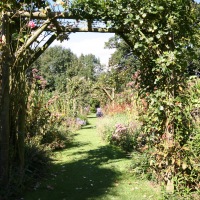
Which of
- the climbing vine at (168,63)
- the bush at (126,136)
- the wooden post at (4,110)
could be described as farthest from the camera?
the bush at (126,136)

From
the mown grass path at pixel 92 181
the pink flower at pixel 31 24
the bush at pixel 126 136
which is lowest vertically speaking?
the mown grass path at pixel 92 181

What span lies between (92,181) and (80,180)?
22 centimetres

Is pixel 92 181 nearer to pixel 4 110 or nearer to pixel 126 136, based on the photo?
pixel 4 110

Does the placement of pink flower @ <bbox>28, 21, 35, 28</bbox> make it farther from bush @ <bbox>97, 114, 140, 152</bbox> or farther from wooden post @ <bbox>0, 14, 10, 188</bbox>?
bush @ <bbox>97, 114, 140, 152</bbox>

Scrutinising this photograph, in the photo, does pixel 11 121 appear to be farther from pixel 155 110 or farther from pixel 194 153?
pixel 194 153

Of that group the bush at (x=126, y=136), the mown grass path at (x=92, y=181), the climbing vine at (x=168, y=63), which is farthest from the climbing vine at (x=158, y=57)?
the bush at (x=126, y=136)

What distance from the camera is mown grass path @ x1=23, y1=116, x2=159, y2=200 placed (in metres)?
3.96

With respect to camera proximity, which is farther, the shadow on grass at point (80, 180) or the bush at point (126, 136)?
the bush at point (126, 136)

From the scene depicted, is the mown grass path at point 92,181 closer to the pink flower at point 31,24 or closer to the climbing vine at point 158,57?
the climbing vine at point 158,57

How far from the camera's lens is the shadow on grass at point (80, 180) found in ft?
13.1

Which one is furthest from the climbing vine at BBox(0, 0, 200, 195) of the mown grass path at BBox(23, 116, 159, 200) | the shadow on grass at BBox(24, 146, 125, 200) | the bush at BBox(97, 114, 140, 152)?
the bush at BBox(97, 114, 140, 152)

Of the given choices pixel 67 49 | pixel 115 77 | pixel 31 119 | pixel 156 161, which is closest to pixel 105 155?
pixel 31 119

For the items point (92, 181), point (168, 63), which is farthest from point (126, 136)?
point (168, 63)

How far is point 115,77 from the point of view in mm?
14430
